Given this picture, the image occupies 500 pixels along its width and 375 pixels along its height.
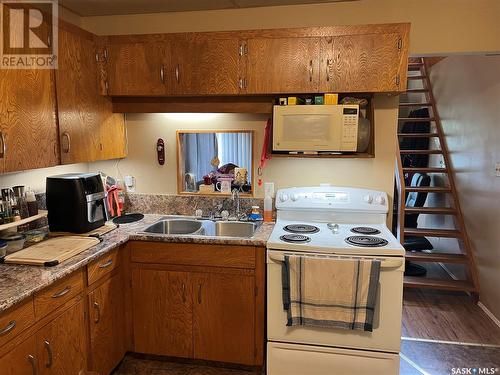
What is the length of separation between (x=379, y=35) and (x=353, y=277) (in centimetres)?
146

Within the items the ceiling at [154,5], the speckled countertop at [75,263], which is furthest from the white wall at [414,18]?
the speckled countertop at [75,263]

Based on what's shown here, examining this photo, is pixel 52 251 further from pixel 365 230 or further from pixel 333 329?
pixel 365 230

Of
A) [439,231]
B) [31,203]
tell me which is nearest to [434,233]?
[439,231]

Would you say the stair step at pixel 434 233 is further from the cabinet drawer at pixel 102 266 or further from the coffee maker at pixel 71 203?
the coffee maker at pixel 71 203

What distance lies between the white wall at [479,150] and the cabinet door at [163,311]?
99.5 inches

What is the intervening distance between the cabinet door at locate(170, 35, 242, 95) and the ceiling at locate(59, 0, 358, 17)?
0.35 m

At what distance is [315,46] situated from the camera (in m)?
2.35

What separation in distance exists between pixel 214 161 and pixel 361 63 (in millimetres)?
1251

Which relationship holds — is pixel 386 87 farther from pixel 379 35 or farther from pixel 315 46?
pixel 315 46

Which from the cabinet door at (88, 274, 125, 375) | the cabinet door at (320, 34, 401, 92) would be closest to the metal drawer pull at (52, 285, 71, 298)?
the cabinet door at (88, 274, 125, 375)

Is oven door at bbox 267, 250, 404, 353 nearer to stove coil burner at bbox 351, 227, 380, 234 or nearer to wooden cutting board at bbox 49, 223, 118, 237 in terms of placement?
stove coil burner at bbox 351, 227, 380, 234

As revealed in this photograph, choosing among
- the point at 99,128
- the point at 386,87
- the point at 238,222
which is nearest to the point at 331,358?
the point at 238,222

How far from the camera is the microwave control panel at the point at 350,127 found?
7.71 ft

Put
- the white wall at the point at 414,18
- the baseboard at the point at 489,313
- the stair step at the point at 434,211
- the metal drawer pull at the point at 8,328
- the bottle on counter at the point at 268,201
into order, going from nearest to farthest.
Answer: the metal drawer pull at the point at 8,328, the white wall at the point at 414,18, the bottle on counter at the point at 268,201, the baseboard at the point at 489,313, the stair step at the point at 434,211
